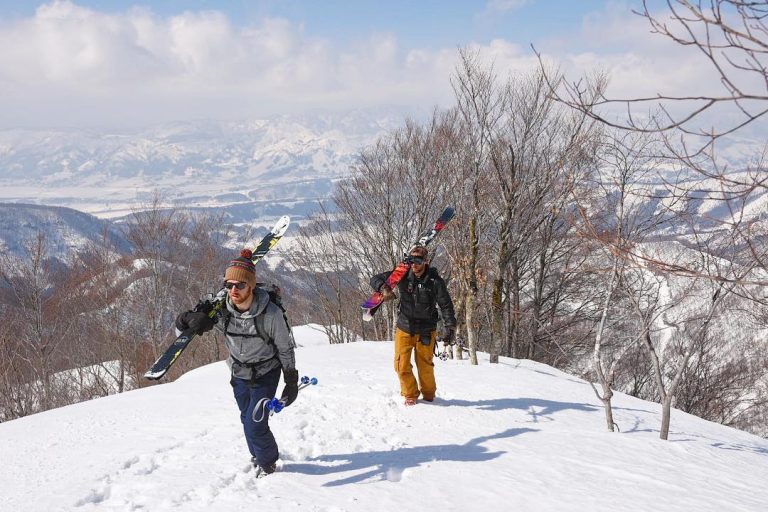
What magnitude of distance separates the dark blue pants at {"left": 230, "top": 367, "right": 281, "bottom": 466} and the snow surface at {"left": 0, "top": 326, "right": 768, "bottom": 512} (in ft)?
0.68

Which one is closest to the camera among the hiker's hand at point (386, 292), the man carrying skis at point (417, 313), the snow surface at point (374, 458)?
the snow surface at point (374, 458)

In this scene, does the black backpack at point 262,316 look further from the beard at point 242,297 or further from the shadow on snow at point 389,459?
the shadow on snow at point 389,459

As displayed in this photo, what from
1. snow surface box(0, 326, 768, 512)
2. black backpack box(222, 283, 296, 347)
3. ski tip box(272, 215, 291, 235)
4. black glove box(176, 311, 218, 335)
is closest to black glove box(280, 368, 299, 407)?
black backpack box(222, 283, 296, 347)

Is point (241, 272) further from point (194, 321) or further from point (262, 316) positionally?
point (194, 321)

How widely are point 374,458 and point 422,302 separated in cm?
213

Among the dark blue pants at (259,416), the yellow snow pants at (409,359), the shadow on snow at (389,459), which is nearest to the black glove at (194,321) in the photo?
the dark blue pants at (259,416)

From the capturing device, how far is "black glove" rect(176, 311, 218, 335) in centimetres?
421

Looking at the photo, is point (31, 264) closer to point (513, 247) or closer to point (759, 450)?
point (513, 247)

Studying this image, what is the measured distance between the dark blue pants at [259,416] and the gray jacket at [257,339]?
8 cm

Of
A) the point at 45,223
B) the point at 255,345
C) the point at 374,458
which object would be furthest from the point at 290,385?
the point at 45,223

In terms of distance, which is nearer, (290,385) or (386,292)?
(290,385)

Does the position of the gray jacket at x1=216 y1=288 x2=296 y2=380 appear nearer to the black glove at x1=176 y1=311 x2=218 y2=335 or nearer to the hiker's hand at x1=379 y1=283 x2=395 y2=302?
the black glove at x1=176 y1=311 x2=218 y2=335

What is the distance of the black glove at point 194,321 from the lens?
13.8 ft

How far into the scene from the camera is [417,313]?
6.34 meters
